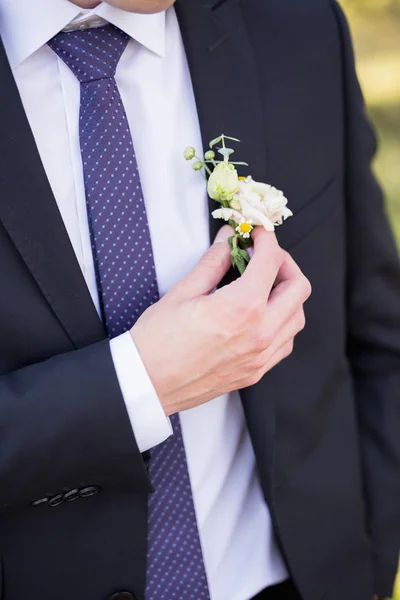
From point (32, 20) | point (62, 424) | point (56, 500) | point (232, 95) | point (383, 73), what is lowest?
point (56, 500)

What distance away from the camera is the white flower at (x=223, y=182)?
1.52 m

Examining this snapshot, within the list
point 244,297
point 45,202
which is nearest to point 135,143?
point 45,202

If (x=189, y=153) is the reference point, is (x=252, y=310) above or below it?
below

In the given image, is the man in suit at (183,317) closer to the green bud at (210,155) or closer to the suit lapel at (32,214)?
the suit lapel at (32,214)

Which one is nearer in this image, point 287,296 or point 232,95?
point 287,296

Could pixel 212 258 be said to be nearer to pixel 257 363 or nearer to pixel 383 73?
pixel 257 363

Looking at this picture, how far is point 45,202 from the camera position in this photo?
1471 millimetres

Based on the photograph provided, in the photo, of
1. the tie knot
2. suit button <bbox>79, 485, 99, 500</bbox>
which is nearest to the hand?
suit button <bbox>79, 485, 99, 500</bbox>

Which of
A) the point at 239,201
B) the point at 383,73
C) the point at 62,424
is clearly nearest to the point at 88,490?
the point at 62,424

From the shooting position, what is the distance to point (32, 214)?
146cm

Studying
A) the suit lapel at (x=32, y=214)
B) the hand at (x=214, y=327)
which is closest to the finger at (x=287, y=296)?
the hand at (x=214, y=327)

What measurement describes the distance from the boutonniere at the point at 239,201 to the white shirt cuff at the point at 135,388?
0.27 meters

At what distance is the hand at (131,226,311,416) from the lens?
1.44 metres

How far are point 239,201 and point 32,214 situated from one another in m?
0.38
